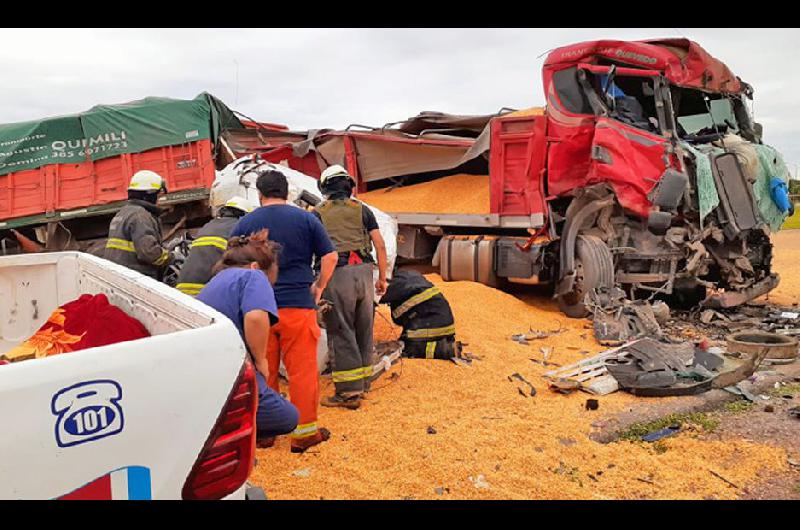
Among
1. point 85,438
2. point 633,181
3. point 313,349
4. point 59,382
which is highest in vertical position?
point 633,181

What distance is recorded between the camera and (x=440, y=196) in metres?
8.95

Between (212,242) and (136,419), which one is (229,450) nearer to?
(136,419)

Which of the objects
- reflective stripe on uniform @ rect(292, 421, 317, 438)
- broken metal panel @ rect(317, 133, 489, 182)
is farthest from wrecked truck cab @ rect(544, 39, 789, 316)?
reflective stripe on uniform @ rect(292, 421, 317, 438)

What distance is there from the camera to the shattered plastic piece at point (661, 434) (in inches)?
157

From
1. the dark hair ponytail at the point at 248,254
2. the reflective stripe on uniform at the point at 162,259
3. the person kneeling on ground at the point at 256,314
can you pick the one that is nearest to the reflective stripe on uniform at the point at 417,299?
the reflective stripe on uniform at the point at 162,259

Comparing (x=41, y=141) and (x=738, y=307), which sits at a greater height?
(x=41, y=141)

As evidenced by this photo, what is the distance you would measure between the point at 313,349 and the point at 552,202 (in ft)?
15.9

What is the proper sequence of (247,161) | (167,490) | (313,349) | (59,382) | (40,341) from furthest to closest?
(247,161) → (313,349) → (40,341) → (167,490) → (59,382)

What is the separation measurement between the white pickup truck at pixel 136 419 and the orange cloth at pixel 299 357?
6.48ft

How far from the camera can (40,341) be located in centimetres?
237

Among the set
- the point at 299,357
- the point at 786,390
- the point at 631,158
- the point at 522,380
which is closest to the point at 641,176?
the point at 631,158

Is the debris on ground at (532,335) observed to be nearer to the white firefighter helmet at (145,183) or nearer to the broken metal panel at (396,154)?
the broken metal panel at (396,154)
